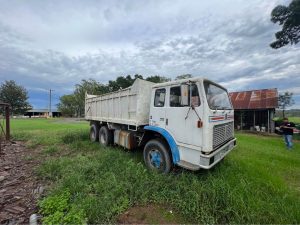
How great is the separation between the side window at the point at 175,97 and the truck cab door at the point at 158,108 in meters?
0.24

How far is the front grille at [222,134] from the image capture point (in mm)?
4172

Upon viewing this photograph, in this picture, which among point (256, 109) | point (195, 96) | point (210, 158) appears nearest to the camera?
point (210, 158)

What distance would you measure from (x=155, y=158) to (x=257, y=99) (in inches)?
663

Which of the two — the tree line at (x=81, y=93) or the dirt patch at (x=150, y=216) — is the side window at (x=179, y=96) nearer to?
the dirt patch at (x=150, y=216)

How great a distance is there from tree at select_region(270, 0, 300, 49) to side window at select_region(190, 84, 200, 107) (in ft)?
38.9

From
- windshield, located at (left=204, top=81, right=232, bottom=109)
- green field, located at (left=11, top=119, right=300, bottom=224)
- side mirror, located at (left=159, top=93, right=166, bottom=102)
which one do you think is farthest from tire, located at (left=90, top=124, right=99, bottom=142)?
windshield, located at (left=204, top=81, right=232, bottom=109)

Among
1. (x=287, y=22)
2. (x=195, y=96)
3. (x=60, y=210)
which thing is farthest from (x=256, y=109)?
(x=60, y=210)

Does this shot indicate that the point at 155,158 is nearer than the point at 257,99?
Yes

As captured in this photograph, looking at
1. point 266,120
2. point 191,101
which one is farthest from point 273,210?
point 266,120

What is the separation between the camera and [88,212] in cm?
311

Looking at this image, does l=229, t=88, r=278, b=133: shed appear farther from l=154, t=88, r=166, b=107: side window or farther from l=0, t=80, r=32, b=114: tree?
l=0, t=80, r=32, b=114: tree

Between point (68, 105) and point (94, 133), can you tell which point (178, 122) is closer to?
point (94, 133)

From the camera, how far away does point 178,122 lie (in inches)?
174

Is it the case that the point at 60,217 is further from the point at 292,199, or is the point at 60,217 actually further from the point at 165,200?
the point at 292,199
